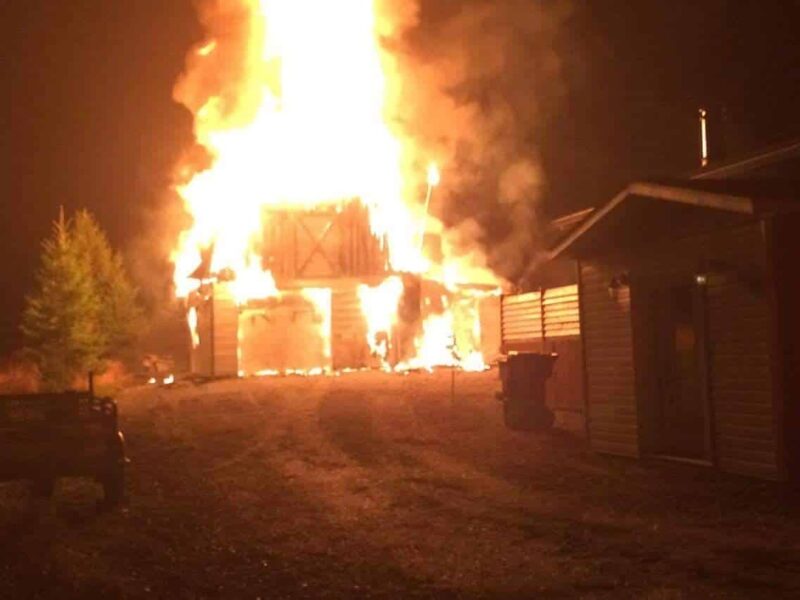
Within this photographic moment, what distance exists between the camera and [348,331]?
3123 cm

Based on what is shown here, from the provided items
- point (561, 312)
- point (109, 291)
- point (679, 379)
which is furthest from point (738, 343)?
point (109, 291)

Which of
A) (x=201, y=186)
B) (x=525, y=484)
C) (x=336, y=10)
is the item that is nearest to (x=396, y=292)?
(x=201, y=186)

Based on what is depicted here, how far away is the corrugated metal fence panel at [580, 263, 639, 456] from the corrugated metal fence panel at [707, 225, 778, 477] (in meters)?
1.83

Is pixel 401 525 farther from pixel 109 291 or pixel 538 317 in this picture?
pixel 109 291

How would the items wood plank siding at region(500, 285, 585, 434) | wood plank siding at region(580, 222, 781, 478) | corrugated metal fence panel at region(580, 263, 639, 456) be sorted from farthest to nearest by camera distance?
wood plank siding at region(500, 285, 585, 434), corrugated metal fence panel at region(580, 263, 639, 456), wood plank siding at region(580, 222, 781, 478)

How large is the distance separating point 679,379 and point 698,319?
2.47 m

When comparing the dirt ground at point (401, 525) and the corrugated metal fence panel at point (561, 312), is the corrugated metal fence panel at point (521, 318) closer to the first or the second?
the corrugated metal fence panel at point (561, 312)

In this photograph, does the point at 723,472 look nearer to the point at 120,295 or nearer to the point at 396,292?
the point at 396,292

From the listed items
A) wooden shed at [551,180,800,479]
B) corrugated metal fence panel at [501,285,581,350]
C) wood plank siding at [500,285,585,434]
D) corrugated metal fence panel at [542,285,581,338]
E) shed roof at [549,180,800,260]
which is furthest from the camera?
corrugated metal fence panel at [501,285,581,350]

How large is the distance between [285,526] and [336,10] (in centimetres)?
3100

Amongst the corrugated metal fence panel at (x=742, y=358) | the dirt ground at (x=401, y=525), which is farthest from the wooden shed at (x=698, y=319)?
the dirt ground at (x=401, y=525)

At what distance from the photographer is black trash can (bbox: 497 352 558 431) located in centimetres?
1669

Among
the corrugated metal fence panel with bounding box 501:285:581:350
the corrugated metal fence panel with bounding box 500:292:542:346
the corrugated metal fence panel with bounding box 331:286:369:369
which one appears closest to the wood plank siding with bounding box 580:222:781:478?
the corrugated metal fence panel with bounding box 501:285:581:350

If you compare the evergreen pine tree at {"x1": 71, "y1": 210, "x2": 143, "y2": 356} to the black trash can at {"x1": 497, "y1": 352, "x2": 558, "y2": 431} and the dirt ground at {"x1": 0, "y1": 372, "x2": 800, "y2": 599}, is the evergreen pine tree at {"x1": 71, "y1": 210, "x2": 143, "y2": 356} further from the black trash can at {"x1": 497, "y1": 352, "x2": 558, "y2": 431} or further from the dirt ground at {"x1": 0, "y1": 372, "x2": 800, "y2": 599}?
the black trash can at {"x1": 497, "y1": 352, "x2": 558, "y2": 431}
